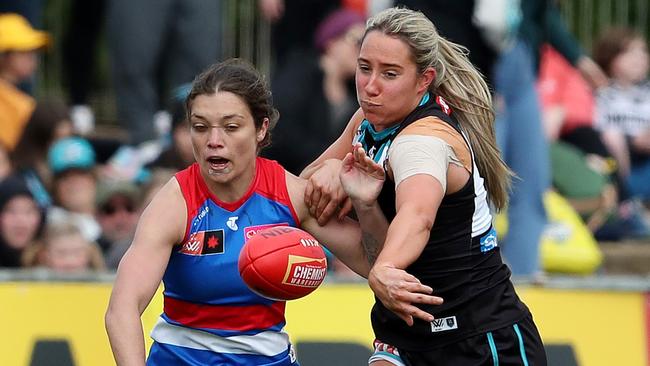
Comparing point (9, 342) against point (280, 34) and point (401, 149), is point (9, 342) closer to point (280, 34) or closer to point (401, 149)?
point (401, 149)

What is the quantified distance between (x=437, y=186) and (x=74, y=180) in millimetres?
5020

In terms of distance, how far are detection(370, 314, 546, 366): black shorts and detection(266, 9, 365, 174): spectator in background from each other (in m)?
4.02

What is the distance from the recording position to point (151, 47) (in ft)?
31.8

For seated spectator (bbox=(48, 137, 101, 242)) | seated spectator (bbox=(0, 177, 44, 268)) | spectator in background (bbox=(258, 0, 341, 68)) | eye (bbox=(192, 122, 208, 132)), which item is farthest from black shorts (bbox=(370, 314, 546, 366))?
spectator in background (bbox=(258, 0, 341, 68))

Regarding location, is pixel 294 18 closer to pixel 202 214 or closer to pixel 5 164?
pixel 5 164

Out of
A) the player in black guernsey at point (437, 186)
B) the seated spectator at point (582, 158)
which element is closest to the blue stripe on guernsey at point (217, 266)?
the player in black guernsey at point (437, 186)

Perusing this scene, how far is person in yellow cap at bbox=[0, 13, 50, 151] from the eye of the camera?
9594mm

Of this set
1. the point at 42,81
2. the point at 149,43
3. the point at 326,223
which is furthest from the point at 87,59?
the point at 326,223

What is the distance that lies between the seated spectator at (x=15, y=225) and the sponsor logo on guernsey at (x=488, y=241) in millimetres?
4283

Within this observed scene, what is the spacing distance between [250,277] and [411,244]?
665 mm

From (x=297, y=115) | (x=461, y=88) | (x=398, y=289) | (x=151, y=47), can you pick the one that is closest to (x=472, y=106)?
(x=461, y=88)

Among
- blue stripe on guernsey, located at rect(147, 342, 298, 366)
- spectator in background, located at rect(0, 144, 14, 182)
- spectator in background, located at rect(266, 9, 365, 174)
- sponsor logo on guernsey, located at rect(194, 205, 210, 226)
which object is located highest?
sponsor logo on guernsey, located at rect(194, 205, 210, 226)

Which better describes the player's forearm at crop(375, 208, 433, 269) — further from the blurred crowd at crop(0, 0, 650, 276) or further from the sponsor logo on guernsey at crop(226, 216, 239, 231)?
the blurred crowd at crop(0, 0, 650, 276)

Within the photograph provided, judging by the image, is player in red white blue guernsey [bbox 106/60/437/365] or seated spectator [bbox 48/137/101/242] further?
seated spectator [bbox 48/137/101/242]
